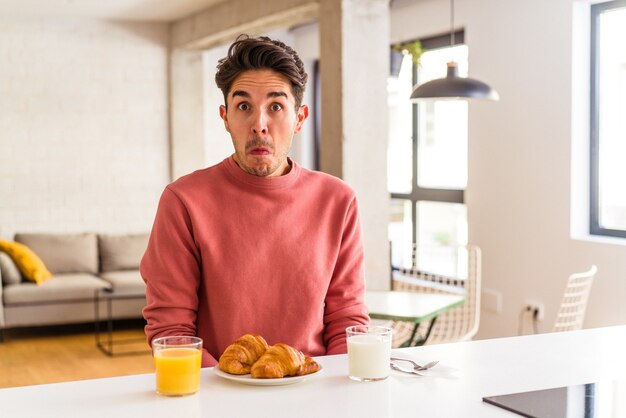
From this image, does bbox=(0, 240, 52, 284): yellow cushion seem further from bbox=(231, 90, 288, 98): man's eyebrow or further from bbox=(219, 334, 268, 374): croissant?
bbox=(219, 334, 268, 374): croissant

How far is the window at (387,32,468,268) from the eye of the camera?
19.7 ft

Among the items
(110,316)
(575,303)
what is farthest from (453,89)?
(110,316)

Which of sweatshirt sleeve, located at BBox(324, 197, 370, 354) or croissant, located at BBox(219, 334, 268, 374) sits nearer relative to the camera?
croissant, located at BBox(219, 334, 268, 374)

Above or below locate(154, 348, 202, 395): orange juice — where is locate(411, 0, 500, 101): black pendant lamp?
above

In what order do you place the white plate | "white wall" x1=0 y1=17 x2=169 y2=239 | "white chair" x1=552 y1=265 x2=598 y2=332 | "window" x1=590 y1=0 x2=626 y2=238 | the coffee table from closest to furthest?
1. the white plate
2. "white chair" x1=552 y1=265 x2=598 y2=332
3. "window" x1=590 y1=0 x2=626 y2=238
4. the coffee table
5. "white wall" x1=0 y1=17 x2=169 y2=239

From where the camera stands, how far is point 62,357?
5.60 metres

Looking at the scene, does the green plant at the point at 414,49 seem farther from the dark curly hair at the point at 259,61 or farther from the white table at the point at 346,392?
the white table at the point at 346,392

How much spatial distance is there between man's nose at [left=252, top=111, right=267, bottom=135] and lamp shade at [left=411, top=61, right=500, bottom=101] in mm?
2095

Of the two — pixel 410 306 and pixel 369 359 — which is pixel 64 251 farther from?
pixel 369 359

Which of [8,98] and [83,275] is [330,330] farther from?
[8,98]

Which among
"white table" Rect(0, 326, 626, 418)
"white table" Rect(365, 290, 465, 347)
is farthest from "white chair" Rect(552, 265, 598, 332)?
"white table" Rect(0, 326, 626, 418)

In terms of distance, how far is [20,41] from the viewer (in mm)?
6918

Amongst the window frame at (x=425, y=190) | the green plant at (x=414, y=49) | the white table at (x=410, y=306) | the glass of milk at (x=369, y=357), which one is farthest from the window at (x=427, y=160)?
the glass of milk at (x=369, y=357)

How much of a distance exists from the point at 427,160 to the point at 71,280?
2.89 meters
